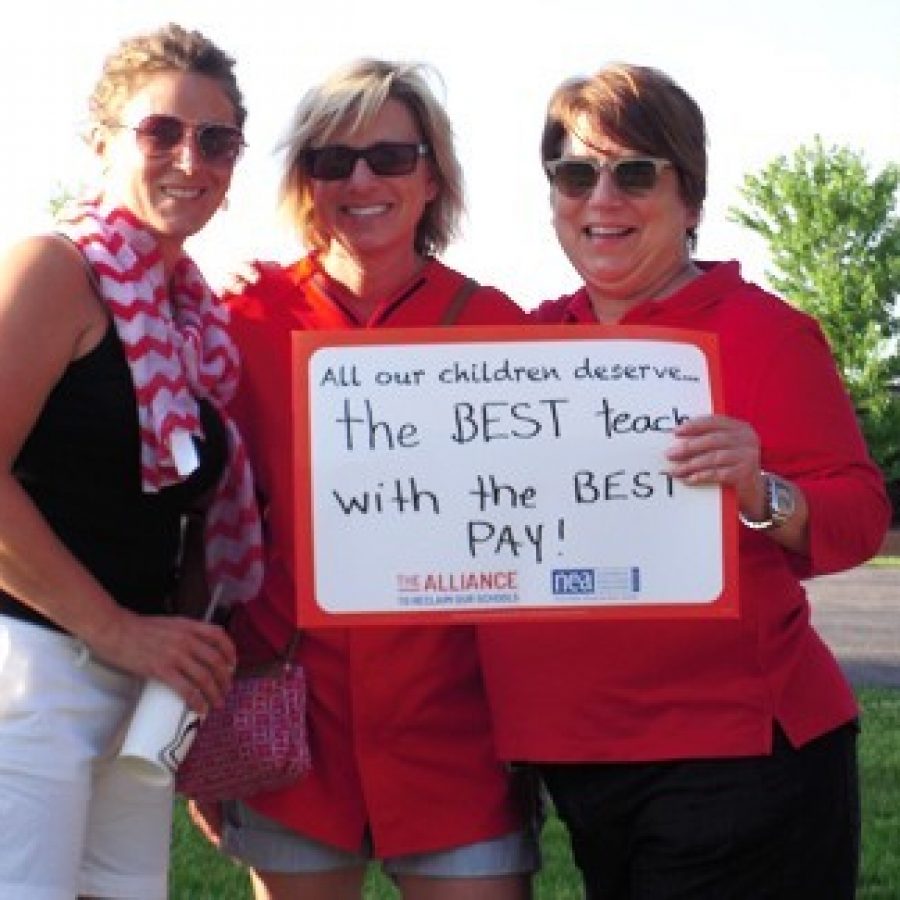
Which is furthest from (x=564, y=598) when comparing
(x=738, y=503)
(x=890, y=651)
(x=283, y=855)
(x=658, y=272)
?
(x=890, y=651)

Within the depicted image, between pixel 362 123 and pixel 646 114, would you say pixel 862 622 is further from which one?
pixel 646 114

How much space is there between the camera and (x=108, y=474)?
3320 mm

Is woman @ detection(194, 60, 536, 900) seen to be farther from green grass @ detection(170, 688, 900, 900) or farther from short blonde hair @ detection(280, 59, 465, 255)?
green grass @ detection(170, 688, 900, 900)

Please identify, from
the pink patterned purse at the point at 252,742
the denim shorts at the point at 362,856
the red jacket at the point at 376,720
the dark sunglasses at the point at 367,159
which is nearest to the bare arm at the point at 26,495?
the pink patterned purse at the point at 252,742

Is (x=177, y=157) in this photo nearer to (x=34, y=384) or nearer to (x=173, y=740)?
(x=34, y=384)

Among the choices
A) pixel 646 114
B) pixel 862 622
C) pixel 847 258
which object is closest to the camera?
pixel 646 114

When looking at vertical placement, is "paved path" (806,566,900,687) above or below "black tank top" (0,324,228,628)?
below

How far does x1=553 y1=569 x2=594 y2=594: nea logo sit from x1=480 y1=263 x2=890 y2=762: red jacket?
13cm

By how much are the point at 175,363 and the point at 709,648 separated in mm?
1087

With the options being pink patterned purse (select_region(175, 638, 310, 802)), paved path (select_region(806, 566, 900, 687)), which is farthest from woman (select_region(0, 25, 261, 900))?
paved path (select_region(806, 566, 900, 687))

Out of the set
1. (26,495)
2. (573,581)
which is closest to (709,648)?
(573,581)

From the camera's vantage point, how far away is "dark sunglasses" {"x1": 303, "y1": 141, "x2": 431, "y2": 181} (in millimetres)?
3875

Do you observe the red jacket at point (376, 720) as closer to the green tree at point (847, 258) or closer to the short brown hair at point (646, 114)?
the short brown hair at point (646, 114)

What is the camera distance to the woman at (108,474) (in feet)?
10.6
